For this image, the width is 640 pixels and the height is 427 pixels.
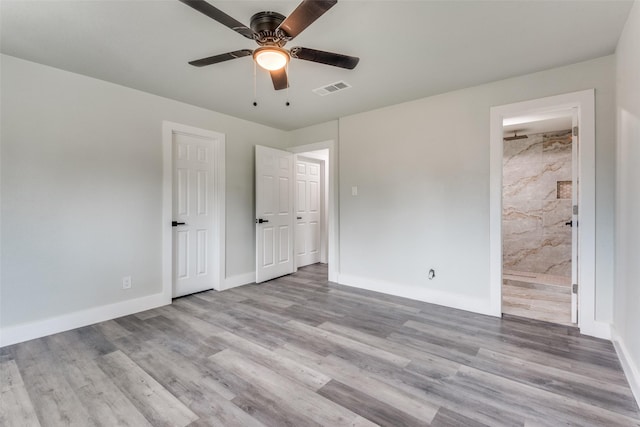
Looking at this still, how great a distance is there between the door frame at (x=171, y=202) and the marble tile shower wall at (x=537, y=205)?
4774 mm

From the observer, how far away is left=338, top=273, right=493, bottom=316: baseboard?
3.15 meters

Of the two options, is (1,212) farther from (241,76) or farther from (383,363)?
(383,363)

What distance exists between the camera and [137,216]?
324cm

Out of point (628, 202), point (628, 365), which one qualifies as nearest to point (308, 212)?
point (628, 202)

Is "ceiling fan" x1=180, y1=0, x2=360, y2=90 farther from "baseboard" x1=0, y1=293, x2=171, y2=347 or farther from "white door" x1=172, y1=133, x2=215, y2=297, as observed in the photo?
"baseboard" x1=0, y1=293, x2=171, y2=347

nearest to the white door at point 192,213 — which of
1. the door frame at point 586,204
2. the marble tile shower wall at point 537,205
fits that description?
the door frame at point 586,204

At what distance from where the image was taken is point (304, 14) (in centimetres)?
156

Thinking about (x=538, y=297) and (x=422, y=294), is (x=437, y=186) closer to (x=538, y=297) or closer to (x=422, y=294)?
(x=422, y=294)

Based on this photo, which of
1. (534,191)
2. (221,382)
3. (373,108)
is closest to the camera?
(221,382)

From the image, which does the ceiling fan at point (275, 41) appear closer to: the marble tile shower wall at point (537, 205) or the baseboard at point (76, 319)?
the baseboard at point (76, 319)

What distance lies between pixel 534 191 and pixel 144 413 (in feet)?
19.8

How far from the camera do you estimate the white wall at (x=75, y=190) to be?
250 centimetres

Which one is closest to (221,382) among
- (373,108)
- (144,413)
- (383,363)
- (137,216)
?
(144,413)

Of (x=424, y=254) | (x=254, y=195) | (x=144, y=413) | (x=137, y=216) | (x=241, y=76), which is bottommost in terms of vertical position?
(x=144, y=413)
